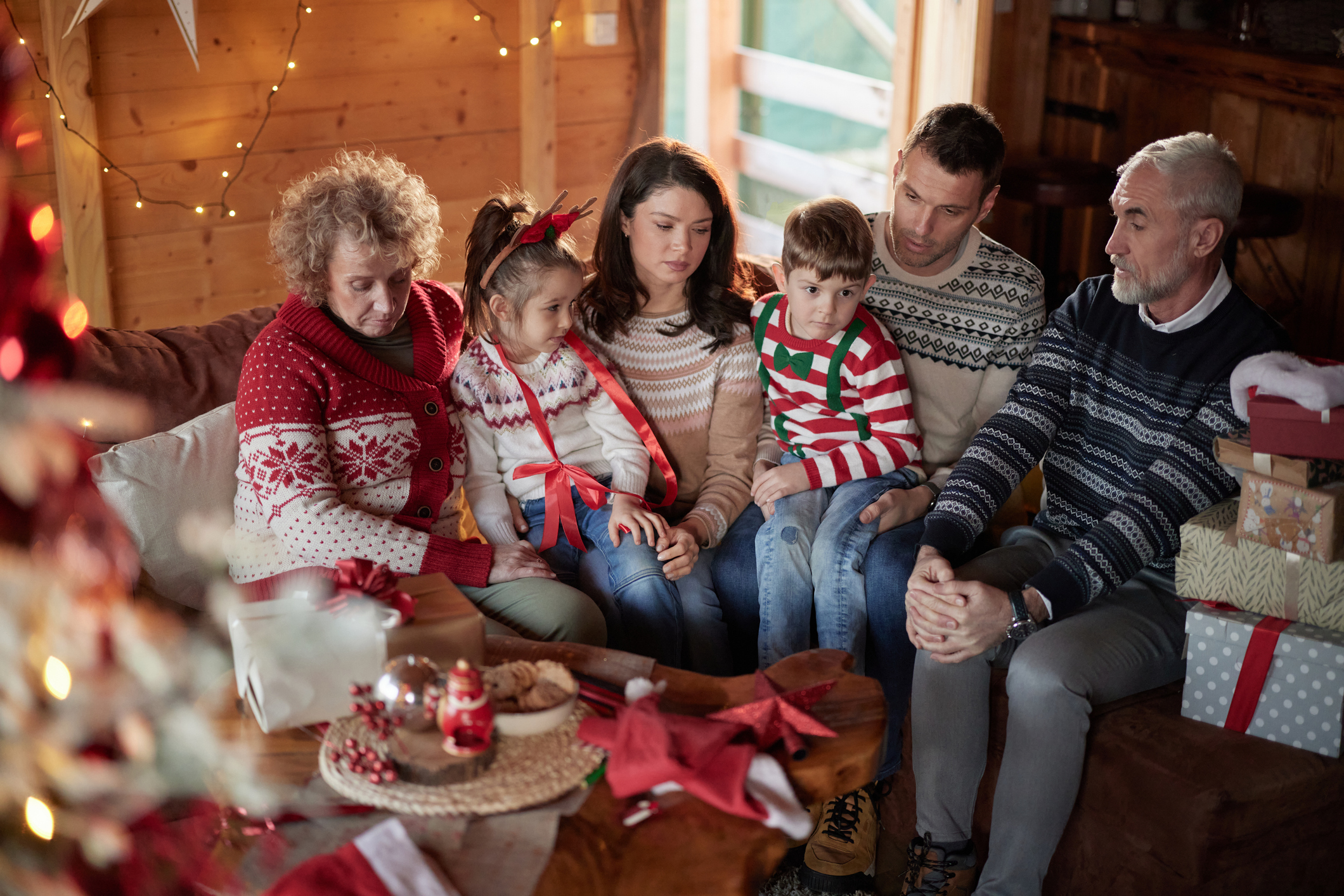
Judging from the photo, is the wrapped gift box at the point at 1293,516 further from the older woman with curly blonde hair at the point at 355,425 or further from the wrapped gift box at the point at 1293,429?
the older woman with curly blonde hair at the point at 355,425

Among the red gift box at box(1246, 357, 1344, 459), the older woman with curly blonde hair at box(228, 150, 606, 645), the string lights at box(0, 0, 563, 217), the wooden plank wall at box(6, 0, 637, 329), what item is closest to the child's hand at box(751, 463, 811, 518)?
the older woman with curly blonde hair at box(228, 150, 606, 645)

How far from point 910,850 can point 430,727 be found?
91 cm

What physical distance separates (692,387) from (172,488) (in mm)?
900

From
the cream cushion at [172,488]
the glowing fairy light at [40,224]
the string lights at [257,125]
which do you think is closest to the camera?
the glowing fairy light at [40,224]

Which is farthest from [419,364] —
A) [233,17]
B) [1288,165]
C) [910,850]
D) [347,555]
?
[1288,165]

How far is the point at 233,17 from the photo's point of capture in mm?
3010

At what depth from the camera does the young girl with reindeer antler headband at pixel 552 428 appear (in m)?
1.93

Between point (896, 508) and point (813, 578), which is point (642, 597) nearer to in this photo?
point (813, 578)

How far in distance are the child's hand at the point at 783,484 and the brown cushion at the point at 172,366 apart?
943 millimetres

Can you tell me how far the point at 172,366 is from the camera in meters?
2.04

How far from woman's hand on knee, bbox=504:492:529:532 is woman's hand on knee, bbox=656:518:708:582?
260 mm

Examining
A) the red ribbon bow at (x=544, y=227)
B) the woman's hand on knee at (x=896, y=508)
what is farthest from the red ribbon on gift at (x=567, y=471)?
the woman's hand on knee at (x=896, y=508)

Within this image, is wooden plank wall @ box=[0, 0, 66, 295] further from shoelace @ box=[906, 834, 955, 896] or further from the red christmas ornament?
shoelace @ box=[906, 834, 955, 896]

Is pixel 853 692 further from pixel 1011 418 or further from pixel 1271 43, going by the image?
pixel 1271 43
